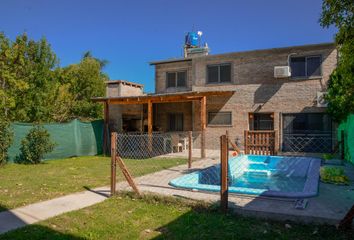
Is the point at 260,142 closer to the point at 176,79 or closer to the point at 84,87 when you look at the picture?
the point at 176,79

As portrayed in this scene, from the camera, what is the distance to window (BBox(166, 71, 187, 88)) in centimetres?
2023

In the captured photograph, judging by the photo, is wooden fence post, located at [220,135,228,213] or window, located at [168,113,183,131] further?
window, located at [168,113,183,131]

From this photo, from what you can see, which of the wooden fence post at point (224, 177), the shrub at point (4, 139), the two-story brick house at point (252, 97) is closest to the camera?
the wooden fence post at point (224, 177)

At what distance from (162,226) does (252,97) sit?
13881mm

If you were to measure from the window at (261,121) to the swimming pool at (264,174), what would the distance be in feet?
15.6

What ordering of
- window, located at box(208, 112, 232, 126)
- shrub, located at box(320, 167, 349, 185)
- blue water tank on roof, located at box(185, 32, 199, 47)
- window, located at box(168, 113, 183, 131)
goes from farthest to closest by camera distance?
blue water tank on roof, located at box(185, 32, 199, 47) < window, located at box(168, 113, 183, 131) < window, located at box(208, 112, 232, 126) < shrub, located at box(320, 167, 349, 185)

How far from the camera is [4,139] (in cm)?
1212

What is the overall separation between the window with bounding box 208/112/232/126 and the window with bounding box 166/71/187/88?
293cm

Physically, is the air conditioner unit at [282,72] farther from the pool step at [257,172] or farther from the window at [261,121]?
the pool step at [257,172]

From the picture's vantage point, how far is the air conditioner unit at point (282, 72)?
1630 cm

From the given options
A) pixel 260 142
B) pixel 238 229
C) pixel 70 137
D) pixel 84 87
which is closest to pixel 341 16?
pixel 238 229

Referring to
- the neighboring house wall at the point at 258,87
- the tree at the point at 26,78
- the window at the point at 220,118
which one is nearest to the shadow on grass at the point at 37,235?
the tree at the point at 26,78

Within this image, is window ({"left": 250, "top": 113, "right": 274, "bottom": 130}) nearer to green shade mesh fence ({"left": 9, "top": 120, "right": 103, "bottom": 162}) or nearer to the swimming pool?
the swimming pool

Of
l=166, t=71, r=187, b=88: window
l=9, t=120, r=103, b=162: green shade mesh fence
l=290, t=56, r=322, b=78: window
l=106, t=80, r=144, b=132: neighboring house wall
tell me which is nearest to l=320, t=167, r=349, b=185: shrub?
l=290, t=56, r=322, b=78: window
